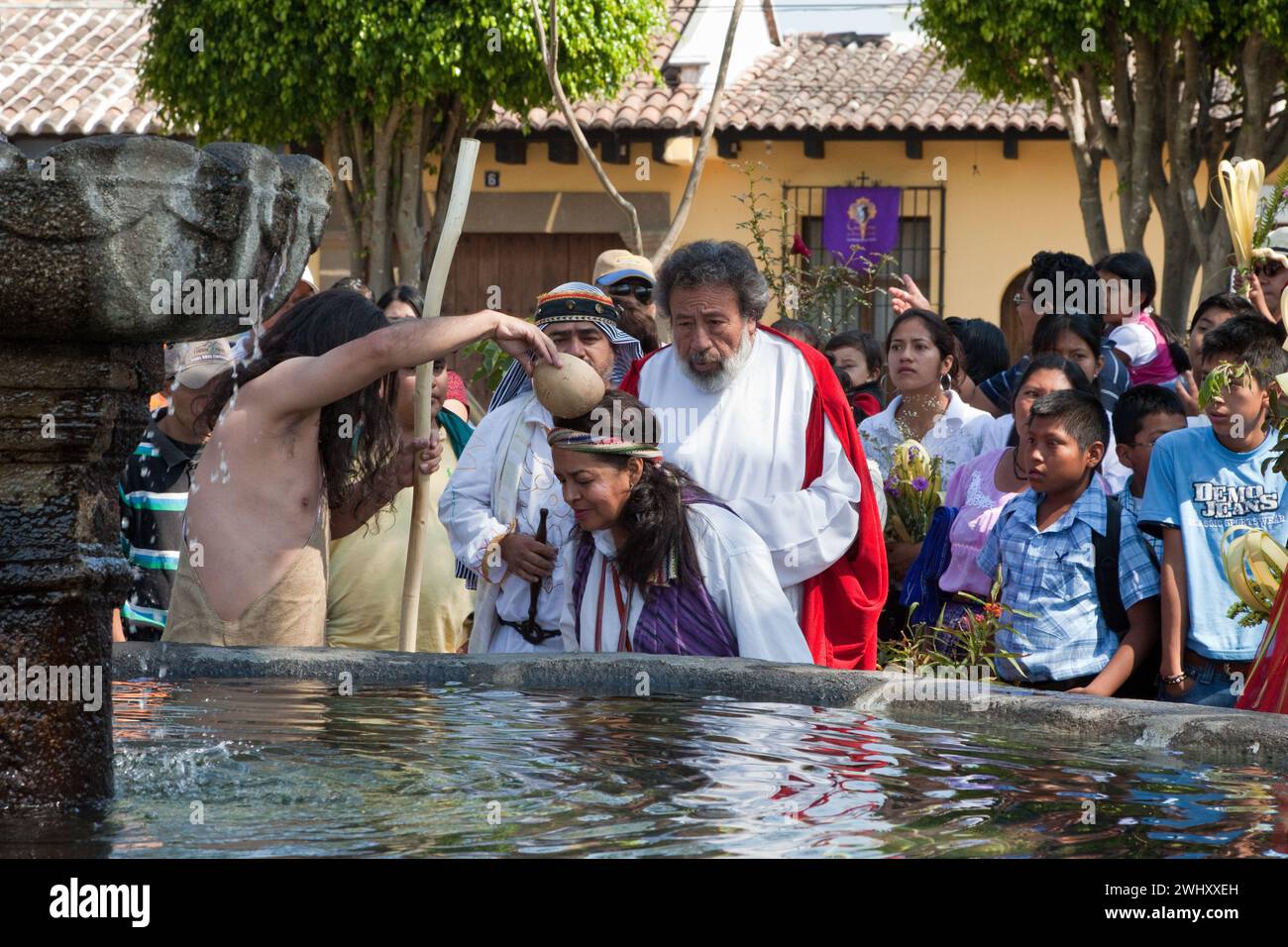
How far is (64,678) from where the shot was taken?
2850 millimetres

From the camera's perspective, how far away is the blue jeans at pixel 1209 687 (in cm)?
503

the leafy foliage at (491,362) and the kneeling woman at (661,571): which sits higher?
the leafy foliage at (491,362)

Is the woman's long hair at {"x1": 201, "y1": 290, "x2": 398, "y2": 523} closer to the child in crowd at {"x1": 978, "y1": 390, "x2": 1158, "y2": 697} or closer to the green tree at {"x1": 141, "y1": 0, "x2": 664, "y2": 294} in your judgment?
the child in crowd at {"x1": 978, "y1": 390, "x2": 1158, "y2": 697}

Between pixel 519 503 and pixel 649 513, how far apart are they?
737 millimetres

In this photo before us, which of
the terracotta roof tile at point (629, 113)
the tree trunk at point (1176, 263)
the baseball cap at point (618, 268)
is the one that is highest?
the terracotta roof tile at point (629, 113)

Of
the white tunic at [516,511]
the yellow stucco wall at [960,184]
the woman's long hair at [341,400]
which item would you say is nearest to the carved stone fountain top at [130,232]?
the woman's long hair at [341,400]

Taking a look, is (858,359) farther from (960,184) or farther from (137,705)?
(960,184)

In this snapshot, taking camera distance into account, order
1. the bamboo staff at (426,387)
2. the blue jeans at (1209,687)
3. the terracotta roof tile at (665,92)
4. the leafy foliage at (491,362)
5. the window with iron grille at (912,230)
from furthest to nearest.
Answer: the window with iron grille at (912,230) < the terracotta roof tile at (665,92) < the leafy foliage at (491,362) < the blue jeans at (1209,687) < the bamboo staff at (426,387)

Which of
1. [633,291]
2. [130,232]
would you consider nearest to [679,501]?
[130,232]

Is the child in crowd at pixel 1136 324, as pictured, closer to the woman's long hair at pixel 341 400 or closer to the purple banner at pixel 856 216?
the woman's long hair at pixel 341 400

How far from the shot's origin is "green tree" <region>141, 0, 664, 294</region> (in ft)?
50.0

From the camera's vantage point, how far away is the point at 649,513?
175 inches

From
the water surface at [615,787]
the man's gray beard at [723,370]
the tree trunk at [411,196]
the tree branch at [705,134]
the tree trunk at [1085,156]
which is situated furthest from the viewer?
the tree trunk at [411,196]

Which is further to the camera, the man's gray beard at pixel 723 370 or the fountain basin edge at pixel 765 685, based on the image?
the man's gray beard at pixel 723 370
